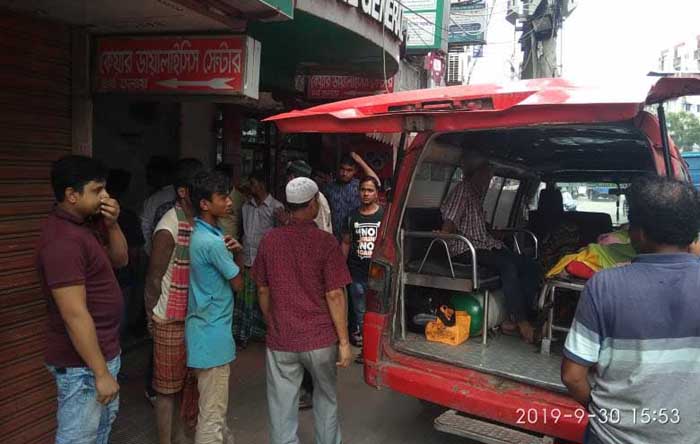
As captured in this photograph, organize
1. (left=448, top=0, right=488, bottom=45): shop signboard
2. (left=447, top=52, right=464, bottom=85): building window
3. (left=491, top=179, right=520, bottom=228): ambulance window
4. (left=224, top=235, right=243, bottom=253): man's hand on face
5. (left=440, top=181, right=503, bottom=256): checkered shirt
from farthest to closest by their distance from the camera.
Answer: (left=447, top=52, right=464, bottom=85): building window → (left=448, top=0, right=488, bottom=45): shop signboard → (left=491, top=179, right=520, bottom=228): ambulance window → (left=440, top=181, right=503, bottom=256): checkered shirt → (left=224, top=235, right=243, bottom=253): man's hand on face

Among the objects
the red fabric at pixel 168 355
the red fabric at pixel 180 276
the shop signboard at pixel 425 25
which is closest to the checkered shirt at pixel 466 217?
the red fabric at pixel 180 276

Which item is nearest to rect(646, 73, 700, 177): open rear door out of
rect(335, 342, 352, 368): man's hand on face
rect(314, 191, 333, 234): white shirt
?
rect(335, 342, 352, 368): man's hand on face

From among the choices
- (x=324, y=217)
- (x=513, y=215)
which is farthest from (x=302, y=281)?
(x=513, y=215)

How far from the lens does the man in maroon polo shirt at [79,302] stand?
216 centimetres

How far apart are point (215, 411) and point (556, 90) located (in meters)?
2.41

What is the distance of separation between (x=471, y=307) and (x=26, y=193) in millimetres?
2902

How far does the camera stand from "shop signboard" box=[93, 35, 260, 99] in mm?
3428

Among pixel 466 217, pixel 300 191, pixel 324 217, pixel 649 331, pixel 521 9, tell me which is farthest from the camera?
pixel 521 9

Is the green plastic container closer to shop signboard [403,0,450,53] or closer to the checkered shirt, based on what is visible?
the checkered shirt

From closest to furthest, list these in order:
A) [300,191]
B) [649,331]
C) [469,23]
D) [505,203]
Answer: [649,331], [300,191], [505,203], [469,23]

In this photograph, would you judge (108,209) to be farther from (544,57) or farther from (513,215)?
(544,57)

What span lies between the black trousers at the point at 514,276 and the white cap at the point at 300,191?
1699 mm

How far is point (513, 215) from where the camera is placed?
6.12m

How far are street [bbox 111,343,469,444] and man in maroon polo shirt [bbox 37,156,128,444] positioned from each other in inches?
57.0
